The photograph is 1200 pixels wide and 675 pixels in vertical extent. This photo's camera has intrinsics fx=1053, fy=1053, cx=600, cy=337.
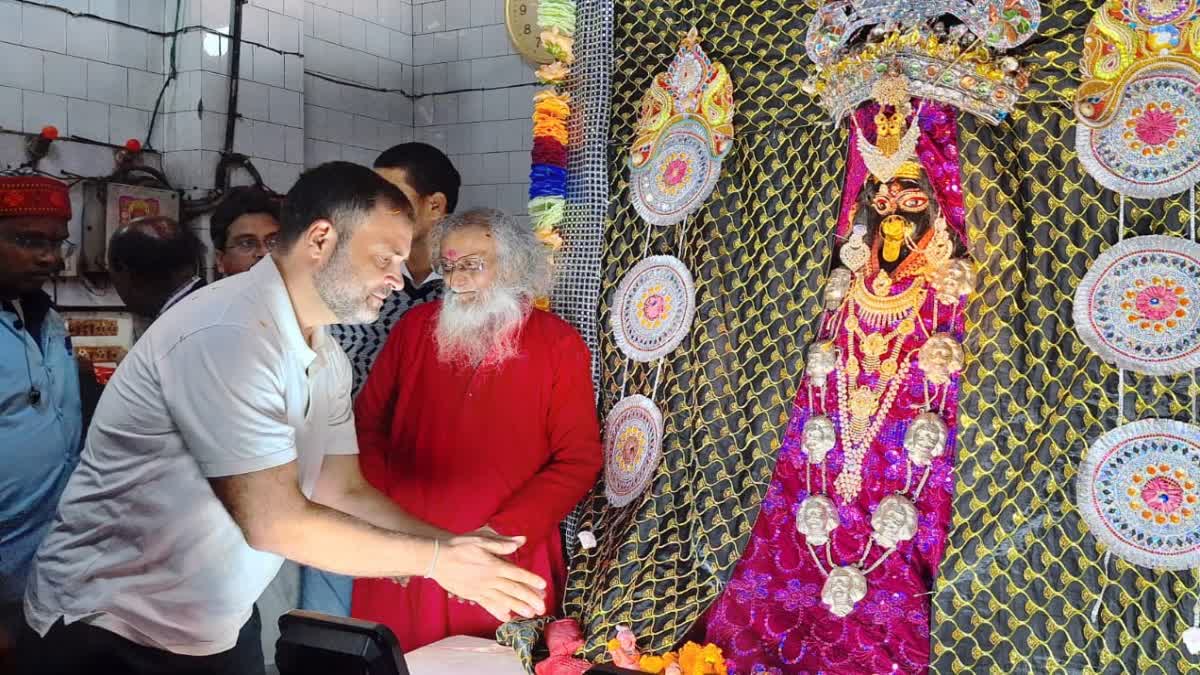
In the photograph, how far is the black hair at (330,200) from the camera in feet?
7.77

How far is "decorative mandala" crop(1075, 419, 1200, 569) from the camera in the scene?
8.29 ft

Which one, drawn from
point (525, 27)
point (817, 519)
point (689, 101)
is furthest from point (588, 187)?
point (817, 519)

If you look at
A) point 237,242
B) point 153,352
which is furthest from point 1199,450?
point 237,242

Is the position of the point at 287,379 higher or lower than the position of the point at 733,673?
higher

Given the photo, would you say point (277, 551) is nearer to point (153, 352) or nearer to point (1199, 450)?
point (153, 352)

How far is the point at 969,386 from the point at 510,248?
60.7 inches

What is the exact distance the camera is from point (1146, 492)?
8.41 feet

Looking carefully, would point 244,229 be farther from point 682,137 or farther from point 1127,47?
point 1127,47

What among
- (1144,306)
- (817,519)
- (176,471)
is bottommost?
(817,519)

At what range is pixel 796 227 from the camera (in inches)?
125

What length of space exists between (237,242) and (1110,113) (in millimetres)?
2897

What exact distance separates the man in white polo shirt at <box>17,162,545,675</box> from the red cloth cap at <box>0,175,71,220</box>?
1.46m

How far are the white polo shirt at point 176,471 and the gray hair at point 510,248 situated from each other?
132 cm

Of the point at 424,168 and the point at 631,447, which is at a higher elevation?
the point at 424,168
